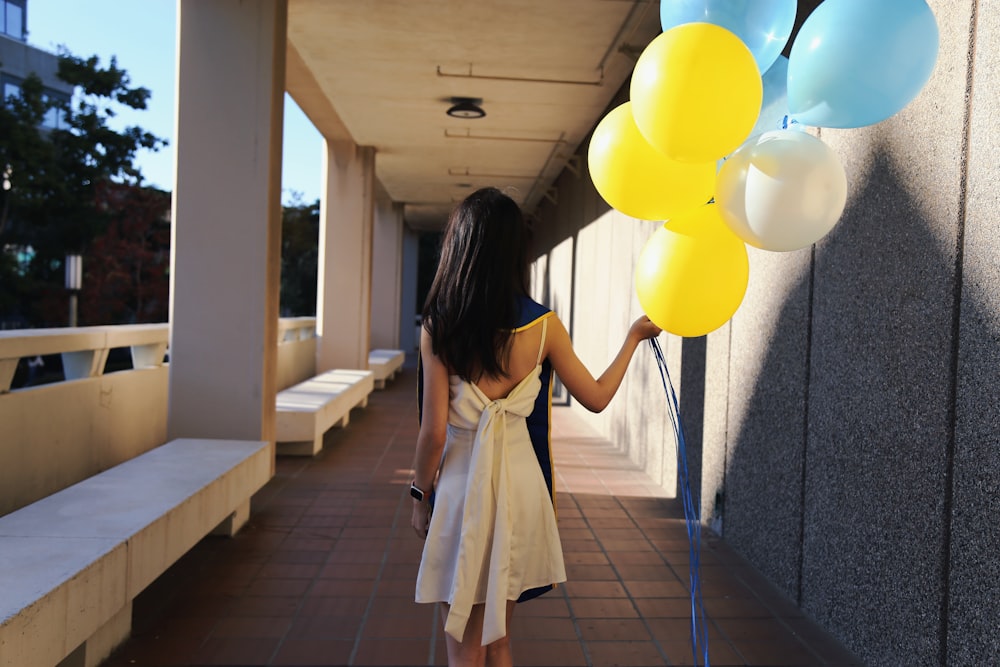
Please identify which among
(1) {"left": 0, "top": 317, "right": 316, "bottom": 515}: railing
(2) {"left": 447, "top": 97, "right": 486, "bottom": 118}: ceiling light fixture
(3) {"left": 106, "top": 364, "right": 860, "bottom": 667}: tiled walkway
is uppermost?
(2) {"left": 447, "top": 97, "right": 486, "bottom": 118}: ceiling light fixture

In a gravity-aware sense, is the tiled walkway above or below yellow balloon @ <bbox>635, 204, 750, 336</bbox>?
below

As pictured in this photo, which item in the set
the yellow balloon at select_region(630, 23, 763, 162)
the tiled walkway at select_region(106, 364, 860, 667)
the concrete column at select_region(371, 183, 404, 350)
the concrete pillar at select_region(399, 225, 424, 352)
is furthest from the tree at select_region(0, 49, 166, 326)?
the yellow balloon at select_region(630, 23, 763, 162)

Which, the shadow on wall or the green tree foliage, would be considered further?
the green tree foliage

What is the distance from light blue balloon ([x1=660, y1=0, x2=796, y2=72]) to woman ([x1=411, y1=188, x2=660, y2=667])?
2.45 feet

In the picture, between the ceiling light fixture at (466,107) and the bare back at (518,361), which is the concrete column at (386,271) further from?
the bare back at (518,361)

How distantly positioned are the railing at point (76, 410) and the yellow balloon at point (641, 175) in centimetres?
287

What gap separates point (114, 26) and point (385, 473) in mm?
23902

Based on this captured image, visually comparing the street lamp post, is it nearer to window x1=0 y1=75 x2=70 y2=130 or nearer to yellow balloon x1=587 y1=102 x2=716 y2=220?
window x1=0 y1=75 x2=70 y2=130

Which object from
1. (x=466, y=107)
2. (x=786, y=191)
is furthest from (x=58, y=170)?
(x=786, y=191)

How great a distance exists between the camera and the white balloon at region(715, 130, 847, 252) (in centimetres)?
192

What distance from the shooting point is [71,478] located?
430 cm

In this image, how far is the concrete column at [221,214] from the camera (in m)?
5.21

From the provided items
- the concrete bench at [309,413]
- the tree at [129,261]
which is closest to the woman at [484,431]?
the concrete bench at [309,413]

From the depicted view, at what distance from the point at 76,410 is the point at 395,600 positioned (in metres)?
2.12
